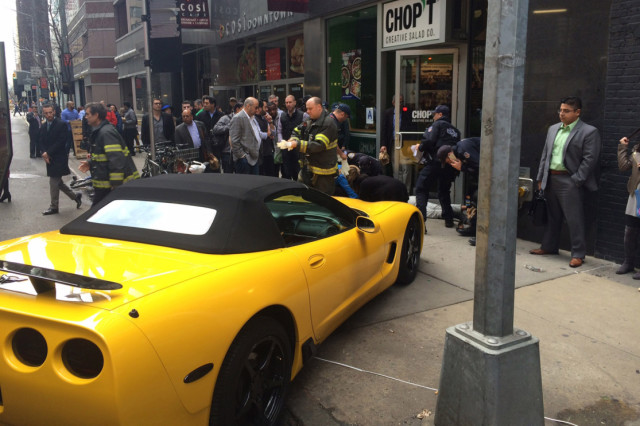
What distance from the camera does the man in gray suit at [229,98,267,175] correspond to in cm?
902

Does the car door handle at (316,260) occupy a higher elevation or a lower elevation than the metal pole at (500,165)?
lower

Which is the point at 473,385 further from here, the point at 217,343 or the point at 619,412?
the point at 217,343

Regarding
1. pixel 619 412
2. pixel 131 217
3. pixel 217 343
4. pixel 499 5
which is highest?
pixel 499 5

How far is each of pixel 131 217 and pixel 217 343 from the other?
131 cm

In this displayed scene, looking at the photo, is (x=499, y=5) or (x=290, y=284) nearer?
(x=499, y=5)

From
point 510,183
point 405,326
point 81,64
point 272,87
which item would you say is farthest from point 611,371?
point 81,64

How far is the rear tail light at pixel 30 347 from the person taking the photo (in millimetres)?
2398

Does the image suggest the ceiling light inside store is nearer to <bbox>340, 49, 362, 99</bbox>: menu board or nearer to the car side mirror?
the car side mirror

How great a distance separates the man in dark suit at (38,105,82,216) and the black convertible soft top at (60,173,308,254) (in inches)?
275

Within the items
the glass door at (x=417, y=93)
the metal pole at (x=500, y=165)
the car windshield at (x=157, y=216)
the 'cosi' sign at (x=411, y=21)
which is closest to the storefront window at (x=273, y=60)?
the 'cosi' sign at (x=411, y=21)

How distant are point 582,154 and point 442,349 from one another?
10.7ft

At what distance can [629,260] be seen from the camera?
5969 millimetres

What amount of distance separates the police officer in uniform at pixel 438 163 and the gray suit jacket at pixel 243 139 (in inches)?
106

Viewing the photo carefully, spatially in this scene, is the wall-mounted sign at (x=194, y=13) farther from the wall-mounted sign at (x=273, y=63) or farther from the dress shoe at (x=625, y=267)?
the dress shoe at (x=625, y=267)
